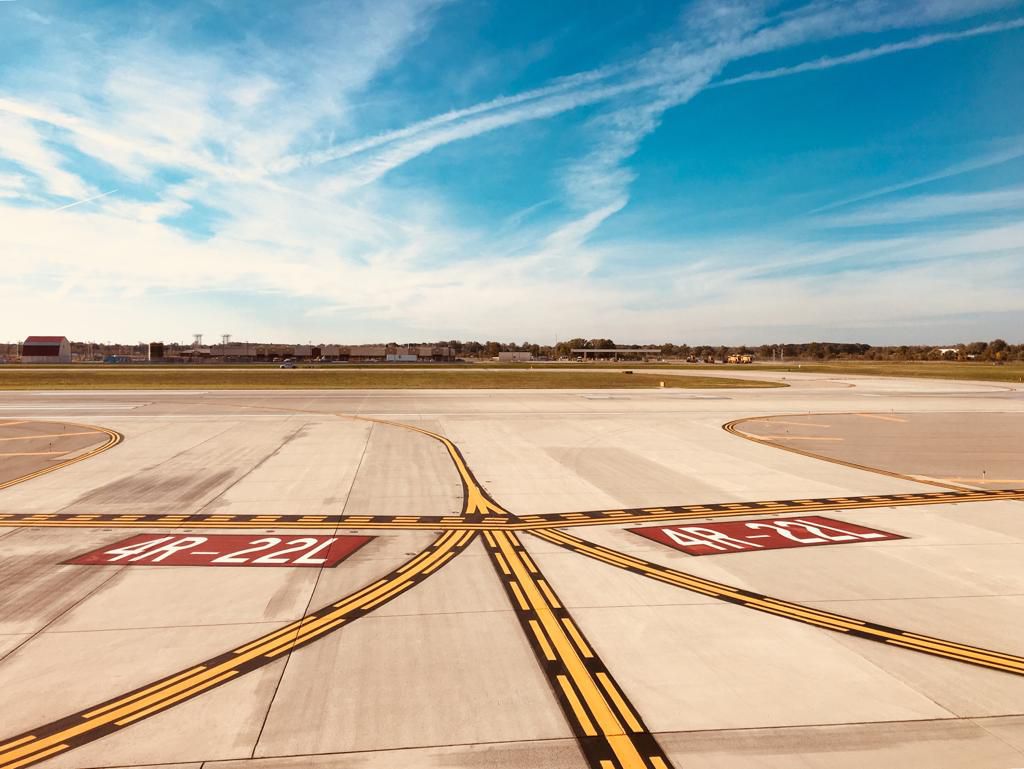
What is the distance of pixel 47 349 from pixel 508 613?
20436 cm

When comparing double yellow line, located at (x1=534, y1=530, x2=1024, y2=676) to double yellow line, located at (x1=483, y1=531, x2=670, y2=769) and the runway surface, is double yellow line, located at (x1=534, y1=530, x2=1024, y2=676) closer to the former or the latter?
the runway surface

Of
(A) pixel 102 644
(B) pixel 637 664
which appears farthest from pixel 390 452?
(B) pixel 637 664

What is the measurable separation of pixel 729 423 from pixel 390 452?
20412mm

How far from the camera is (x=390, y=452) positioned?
917 inches

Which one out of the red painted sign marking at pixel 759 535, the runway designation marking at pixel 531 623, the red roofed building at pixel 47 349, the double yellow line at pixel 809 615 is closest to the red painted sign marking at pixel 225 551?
the runway designation marking at pixel 531 623

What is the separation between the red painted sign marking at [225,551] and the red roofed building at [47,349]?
623 ft

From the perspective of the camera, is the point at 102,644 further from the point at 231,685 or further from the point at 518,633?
the point at 518,633

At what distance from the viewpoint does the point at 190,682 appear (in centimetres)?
714

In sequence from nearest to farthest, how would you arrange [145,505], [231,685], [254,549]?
[231,685] → [254,549] → [145,505]

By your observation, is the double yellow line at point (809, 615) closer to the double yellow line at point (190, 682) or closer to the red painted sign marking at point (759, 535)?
the red painted sign marking at point (759, 535)

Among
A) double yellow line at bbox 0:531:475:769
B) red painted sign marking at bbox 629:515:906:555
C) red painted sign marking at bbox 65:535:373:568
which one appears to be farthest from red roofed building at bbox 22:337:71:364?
red painted sign marking at bbox 629:515:906:555

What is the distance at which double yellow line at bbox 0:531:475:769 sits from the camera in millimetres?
5984

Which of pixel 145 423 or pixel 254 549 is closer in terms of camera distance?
pixel 254 549

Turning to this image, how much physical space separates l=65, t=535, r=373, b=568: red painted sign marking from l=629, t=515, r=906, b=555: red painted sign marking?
7.03 meters
